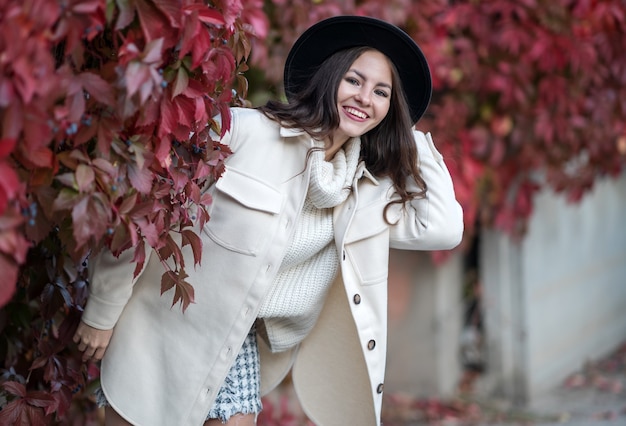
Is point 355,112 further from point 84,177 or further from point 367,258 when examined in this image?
point 84,177

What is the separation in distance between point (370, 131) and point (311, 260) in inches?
15.9

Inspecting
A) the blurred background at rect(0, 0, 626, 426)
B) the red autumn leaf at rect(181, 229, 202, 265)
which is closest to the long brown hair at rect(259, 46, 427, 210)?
the red autumn leaf at rect(181, 229, 202, 265)

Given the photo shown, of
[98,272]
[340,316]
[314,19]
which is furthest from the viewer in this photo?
[314,19]

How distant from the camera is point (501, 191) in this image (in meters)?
4.48

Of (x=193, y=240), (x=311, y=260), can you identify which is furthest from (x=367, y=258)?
(x=193, y=240)

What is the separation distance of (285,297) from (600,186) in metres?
4.52

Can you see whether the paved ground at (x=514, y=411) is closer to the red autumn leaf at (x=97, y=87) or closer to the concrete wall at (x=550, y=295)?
the concrete wall at (x=550, y=295)

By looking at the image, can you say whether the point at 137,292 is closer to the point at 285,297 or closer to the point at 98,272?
the point at 98,272

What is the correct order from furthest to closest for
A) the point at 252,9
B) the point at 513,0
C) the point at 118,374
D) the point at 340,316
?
the point at 513,0 → the point at 252,9 → the point at 340,316 → the point at 118,374

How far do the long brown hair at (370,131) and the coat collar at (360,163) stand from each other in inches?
0.7

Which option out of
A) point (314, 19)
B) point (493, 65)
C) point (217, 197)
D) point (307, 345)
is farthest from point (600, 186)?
point (217, 197)

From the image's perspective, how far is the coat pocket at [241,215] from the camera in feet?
7.02

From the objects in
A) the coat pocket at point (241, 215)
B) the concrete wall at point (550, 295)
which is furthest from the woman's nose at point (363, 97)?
the concrete wall at point (550, 295)

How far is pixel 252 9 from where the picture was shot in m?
3.04
